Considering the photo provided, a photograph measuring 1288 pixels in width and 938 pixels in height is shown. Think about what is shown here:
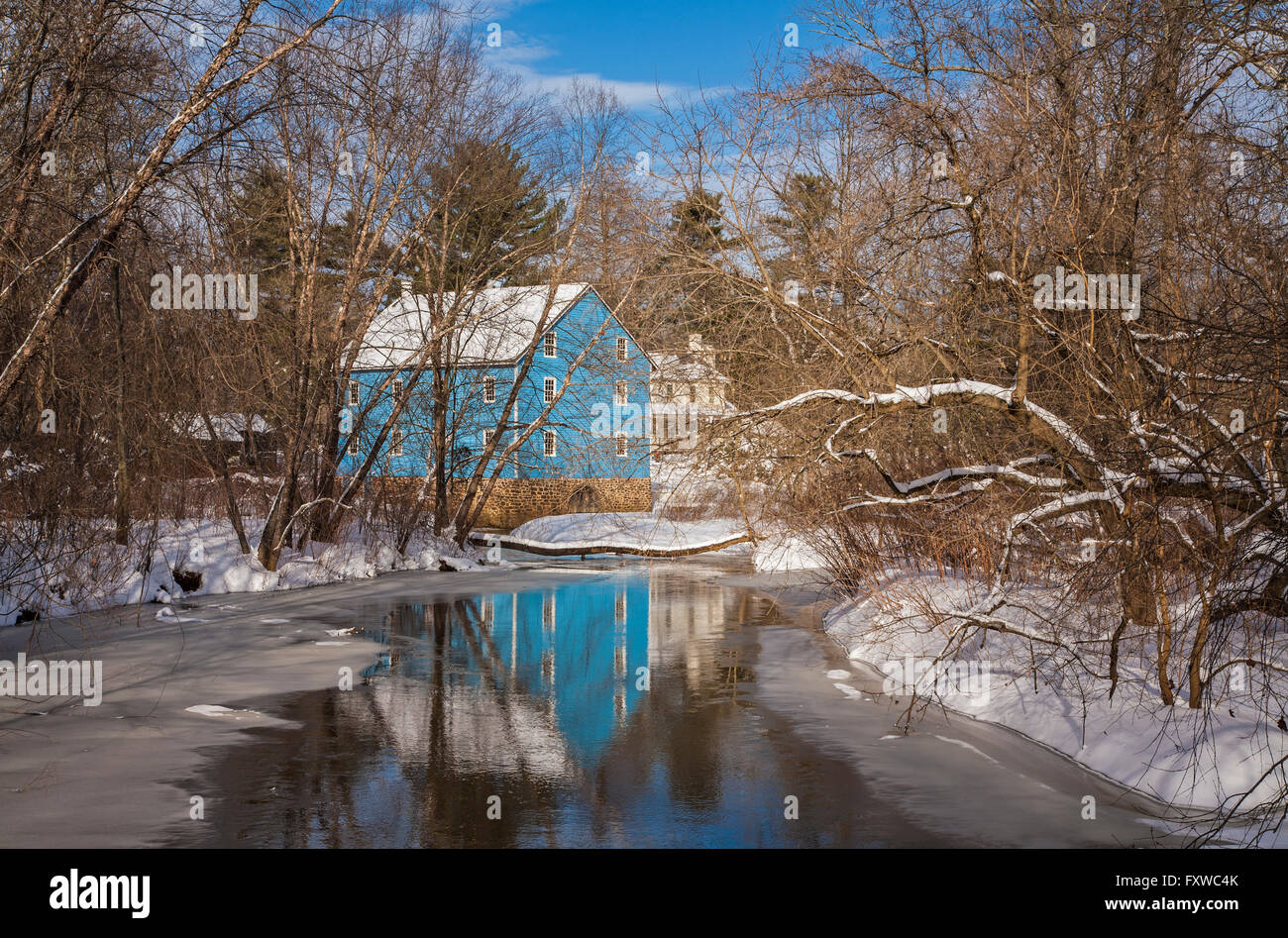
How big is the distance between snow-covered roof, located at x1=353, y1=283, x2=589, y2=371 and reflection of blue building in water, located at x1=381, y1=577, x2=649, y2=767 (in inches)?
314

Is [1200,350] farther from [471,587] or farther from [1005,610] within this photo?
[471,587]

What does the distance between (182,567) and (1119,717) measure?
Result: 59.3ft

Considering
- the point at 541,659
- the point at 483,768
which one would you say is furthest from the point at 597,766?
the point at 541,659

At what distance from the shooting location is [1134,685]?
10.7m

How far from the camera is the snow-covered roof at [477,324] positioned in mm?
30047

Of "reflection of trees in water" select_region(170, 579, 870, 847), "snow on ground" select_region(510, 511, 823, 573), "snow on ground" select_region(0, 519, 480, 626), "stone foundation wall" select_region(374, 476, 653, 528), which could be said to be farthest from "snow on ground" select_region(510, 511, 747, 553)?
"reflection of trees in water" select_region(170, 579, 870, 847)

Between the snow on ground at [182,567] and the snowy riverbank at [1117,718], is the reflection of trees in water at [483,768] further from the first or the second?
the snow on ground at [182,567]

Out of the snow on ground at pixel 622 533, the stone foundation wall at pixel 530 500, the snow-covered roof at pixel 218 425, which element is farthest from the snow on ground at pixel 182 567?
the stone foundation wall at pixel 530 500

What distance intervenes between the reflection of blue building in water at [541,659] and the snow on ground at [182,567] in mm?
4497

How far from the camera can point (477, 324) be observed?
29.5 meters

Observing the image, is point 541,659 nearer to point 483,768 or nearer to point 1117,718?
point 483,768

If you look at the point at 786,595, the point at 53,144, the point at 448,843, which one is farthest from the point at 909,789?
the point at 786,595

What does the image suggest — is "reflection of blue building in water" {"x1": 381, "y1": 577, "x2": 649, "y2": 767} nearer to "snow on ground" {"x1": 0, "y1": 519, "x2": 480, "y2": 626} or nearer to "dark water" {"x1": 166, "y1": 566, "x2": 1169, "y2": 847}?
"dark water" {"x1": 166, "y1": 566, "x2": 1169, "y2": 847}
